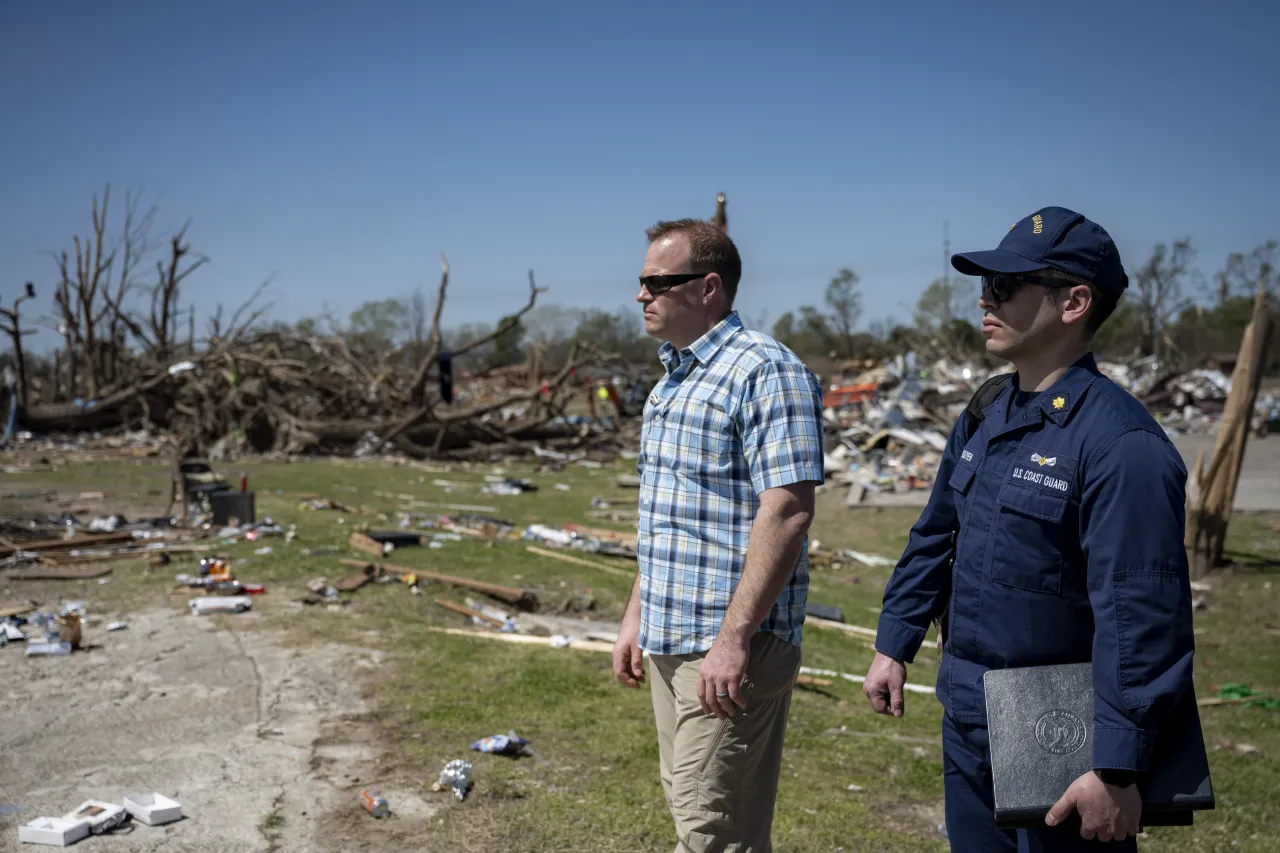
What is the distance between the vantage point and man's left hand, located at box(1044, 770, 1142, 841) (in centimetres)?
182

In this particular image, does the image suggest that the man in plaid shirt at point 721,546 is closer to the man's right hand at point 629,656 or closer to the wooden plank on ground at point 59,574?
the man's right hand at point 629,656


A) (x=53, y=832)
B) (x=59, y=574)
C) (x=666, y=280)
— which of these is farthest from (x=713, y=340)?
(x=59, y=574)

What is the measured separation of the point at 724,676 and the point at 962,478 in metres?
0.72

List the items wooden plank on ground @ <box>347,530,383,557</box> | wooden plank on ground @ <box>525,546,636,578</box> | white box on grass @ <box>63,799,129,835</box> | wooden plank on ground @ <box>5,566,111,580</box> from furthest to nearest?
wooden plank on ground @ <box>525,546,636,578</box>
wooden plank on ground @ <box>347,530,383,557</box>
wooden plank on ground @ <box>5,566,111,580</box>
white box on grass @ <box>63,799,129,835</box>

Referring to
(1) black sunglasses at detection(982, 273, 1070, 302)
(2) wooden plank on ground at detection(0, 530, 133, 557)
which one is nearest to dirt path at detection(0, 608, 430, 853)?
(1) black sunglasses at detection(982, 273, 1070, 302)

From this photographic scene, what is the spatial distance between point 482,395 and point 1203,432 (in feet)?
61.2

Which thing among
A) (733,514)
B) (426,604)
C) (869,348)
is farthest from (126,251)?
(869,348)

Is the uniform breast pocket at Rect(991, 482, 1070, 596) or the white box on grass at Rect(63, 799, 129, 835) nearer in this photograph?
the uniform breast pocket at Rect(991, 482, 1070, 596)

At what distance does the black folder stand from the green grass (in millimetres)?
2101

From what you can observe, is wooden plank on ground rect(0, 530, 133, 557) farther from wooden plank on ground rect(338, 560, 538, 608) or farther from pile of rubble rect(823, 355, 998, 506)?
pile of rubble rect(823, 355, 998, 506)

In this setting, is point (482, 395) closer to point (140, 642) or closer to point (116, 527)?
point (116, 527)

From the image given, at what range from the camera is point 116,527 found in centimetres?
1020

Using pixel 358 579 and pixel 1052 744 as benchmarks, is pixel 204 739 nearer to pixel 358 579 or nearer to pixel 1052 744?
pixel 358 579

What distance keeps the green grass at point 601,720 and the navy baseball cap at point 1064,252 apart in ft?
8.48
